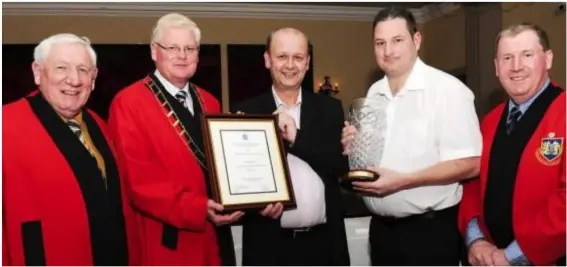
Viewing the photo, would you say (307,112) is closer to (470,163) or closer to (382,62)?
(382,62)

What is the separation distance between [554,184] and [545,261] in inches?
10.0

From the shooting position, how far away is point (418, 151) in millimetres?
2324

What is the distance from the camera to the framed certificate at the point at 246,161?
7.22 ft

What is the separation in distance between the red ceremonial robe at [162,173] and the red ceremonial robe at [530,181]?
97 centimetres

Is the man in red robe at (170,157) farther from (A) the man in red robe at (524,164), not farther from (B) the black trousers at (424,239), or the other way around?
(A) the man in red robe at (524,164)

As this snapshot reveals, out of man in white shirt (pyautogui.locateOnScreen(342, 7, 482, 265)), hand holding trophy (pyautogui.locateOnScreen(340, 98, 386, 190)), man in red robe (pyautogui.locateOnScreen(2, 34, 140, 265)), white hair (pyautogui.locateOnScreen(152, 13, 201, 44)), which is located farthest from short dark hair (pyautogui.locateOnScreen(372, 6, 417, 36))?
man in red robe (pyautogui.locateOnScreen(2, 34, 140, 265))

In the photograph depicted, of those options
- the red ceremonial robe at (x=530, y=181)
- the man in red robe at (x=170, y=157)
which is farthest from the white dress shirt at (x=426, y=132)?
the man in red robe at (x=170, y=157)

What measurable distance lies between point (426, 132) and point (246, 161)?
2.15 feet

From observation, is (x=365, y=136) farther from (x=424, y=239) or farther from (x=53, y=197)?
(x=53, y=197)

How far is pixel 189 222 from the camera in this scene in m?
2.18

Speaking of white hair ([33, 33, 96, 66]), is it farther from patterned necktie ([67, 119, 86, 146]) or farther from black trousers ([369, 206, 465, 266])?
black trousers ([369, 206, 465, 266])

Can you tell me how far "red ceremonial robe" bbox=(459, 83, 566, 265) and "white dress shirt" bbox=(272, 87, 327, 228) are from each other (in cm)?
62

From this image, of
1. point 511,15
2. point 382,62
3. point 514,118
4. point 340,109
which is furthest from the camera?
point 511,15

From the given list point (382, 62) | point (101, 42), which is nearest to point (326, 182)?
point (382, 62)
